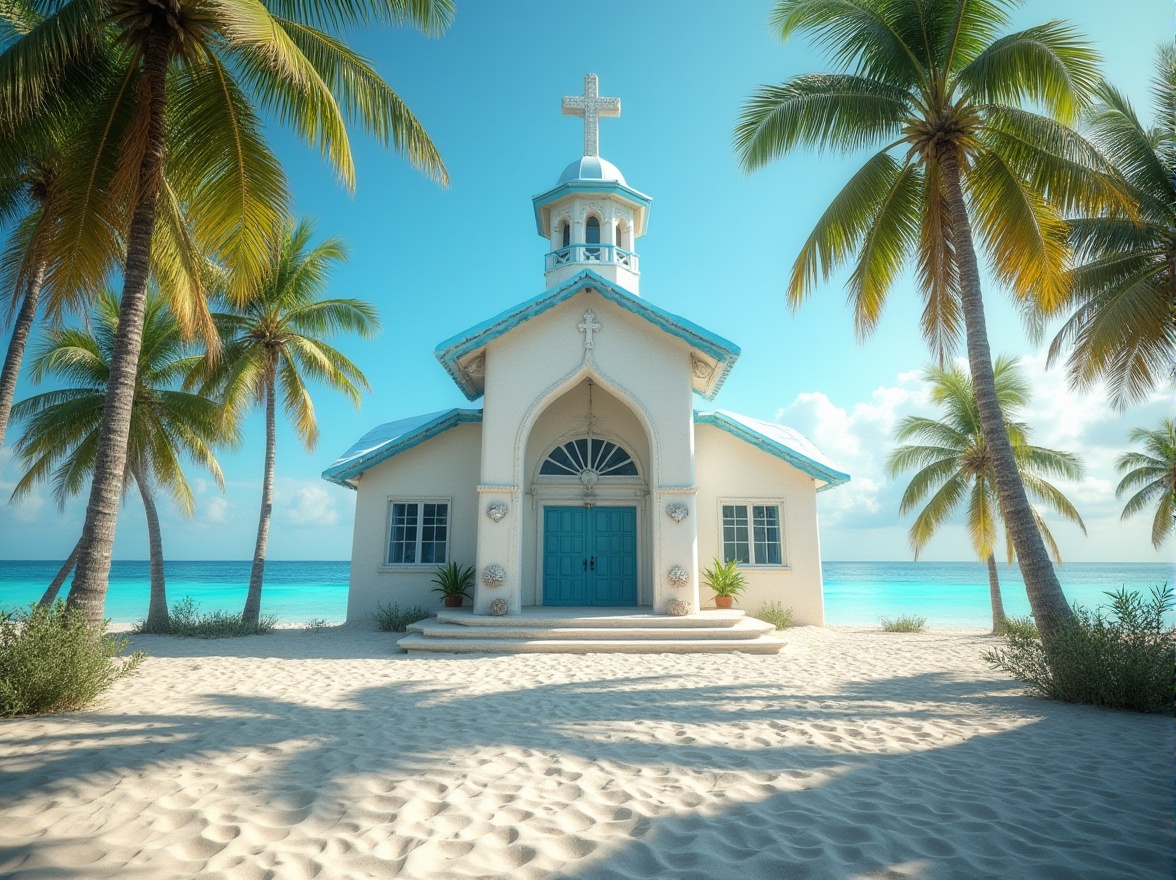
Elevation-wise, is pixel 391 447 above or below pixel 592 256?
below

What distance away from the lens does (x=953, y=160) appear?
8969 mm

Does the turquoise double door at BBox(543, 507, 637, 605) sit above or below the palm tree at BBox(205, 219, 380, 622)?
below

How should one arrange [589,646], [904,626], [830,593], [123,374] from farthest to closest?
[830,593], [904,626], [589,646], [123,374]

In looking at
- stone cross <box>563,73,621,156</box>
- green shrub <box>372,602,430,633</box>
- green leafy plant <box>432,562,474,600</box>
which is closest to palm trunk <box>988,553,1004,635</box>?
green leafy plant <box>432,562,474,600</box>

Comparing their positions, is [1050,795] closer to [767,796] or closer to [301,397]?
[767,796]

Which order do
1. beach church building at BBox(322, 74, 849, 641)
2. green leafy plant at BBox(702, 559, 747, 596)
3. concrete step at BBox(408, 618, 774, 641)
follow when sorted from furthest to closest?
green leafy plant at BBox(702, 559, 747, 596) → beach church building at BBox(322, 74, 849, 641) → concrete step at BBox(408, 618, 774, 641)

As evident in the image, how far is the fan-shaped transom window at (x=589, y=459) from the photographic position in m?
14.3

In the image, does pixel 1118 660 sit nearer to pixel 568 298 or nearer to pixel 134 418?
pixel 568 298

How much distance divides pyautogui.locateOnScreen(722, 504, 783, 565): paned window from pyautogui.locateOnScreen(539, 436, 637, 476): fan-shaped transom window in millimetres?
2607

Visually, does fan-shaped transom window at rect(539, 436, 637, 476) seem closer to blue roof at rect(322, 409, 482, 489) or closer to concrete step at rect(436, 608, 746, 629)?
blue roof at rect(322, 409, 482, 489)

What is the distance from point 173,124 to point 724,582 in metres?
12.1

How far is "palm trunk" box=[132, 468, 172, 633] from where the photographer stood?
14.0 m

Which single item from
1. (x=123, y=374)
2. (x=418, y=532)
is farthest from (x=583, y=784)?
(x=418, y=532)

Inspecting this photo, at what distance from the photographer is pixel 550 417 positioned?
14.5m
